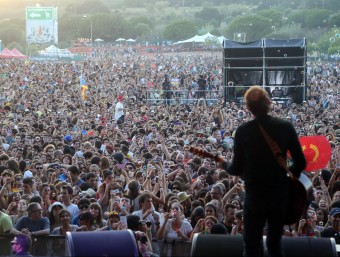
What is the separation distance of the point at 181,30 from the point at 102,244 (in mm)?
122221

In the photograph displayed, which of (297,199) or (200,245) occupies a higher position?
(297,199)

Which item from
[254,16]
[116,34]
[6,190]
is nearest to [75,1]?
[116,34]

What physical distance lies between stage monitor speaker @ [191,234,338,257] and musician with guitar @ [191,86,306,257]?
0.32 metres

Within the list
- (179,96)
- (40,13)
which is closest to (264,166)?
(179,96)

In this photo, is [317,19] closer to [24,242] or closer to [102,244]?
[24,242]

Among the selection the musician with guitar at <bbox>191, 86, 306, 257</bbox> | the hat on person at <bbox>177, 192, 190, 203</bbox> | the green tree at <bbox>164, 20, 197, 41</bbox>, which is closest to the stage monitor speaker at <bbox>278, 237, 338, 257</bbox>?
the musician with guitar at <bbox>191, 86, 306, 257</bbox>

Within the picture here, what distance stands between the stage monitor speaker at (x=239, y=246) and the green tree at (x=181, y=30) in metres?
120

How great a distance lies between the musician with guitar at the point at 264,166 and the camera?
7.07 meters

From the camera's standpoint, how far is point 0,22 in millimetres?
148375

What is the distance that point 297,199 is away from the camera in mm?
7234

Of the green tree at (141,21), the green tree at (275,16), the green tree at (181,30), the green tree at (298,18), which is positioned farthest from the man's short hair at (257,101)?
the green tree at (141,21)

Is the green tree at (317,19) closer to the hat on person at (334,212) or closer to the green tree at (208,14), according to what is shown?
the green tree at (208,14)

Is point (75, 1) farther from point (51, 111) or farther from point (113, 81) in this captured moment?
point (51, 111)

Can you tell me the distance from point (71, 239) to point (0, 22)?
143 metres
